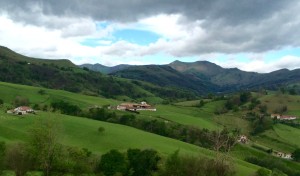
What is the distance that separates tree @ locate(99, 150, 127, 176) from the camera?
3408 inches

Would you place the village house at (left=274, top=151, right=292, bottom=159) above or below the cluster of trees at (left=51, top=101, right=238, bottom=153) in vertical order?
below

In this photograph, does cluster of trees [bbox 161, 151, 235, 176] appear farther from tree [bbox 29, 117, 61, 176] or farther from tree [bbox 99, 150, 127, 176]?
tree [bbox 29, 117, 61, 176]

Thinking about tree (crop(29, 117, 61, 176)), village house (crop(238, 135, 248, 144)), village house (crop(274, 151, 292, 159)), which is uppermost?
tree (crop(29, 117, 61, 176))

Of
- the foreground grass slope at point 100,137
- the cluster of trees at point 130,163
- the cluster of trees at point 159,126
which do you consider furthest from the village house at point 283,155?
the cluster of trees at point 130,163

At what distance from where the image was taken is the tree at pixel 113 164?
284ft

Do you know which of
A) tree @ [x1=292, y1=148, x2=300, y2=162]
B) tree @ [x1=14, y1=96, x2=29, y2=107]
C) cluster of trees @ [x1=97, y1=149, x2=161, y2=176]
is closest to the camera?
cluster of trees @ [x1=97, y1=149, x2=161, y2=176]

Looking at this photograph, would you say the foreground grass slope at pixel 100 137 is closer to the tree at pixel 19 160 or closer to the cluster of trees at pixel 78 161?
the cluster of trees at pixel 78 161

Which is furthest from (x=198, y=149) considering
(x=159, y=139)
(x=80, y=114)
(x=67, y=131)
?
(x=80, y=114)

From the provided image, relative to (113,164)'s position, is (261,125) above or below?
above

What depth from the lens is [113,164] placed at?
285 ft

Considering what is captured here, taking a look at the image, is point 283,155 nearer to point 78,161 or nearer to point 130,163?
point 130,163

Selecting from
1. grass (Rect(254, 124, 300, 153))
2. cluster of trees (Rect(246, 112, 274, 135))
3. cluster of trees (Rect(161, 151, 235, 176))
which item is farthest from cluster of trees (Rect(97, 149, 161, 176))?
Answer: cluster of trees (Rect(246, 112, 274, 135))

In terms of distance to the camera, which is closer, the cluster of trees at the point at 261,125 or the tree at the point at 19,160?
the tree at the point at 19,160

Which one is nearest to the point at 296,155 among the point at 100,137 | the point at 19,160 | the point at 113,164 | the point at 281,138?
the point at 281,138
